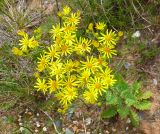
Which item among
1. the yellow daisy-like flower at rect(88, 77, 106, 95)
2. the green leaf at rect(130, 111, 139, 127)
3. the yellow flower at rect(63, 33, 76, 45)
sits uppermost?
the yellow flower at rect(63, 33, 76, 45)

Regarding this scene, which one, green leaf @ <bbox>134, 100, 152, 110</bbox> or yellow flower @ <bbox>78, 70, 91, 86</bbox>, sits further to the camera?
green leaf @ <bbox>134, 100, 152, 110</bbox>

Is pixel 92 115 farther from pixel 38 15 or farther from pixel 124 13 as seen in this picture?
pixel 38 15

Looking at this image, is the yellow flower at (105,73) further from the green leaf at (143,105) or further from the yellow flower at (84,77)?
the green leaf at (143,105)

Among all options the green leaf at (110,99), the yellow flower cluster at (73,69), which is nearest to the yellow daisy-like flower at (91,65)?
the yellow flower cluster at (73,69)

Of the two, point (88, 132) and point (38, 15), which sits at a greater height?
point (38, 15)

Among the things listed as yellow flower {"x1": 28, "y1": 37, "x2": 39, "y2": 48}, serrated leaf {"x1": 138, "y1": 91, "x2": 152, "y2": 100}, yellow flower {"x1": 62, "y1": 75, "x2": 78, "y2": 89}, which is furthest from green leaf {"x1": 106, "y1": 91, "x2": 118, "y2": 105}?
yellow flower {"x1": 28, "y1": 37, "x2": 39, "y2": 48}

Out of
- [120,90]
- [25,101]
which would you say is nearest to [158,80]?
[120,90]

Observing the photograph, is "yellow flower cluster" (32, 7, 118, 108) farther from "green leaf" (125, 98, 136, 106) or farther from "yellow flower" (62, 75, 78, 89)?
"green leaf" (125, 98, 136, 106)
